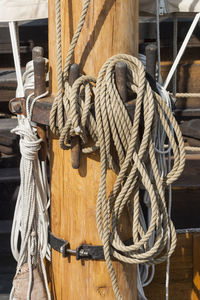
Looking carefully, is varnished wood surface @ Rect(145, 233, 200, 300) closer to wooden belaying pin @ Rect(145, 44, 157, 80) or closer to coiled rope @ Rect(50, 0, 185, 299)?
coiled rope @ Rect(50, 0, 185, 299)

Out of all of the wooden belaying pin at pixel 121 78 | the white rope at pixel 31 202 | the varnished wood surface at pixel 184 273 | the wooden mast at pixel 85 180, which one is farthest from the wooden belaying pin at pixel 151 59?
the varnished wood surface at pixel 184 273

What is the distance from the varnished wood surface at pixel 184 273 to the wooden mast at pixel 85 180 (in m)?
0.75

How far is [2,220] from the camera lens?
11.8ft

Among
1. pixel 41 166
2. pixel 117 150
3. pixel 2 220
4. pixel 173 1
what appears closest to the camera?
pixel 117 150

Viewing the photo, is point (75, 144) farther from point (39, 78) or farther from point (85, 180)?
point (39, 78)

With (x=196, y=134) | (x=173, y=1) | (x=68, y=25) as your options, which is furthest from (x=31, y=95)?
(x=196, y=134)

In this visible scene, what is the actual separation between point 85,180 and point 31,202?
32cm

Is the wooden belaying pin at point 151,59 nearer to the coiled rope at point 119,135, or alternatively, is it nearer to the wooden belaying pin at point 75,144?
the coiled rope at point 119,135

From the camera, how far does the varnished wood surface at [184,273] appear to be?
8.86ft

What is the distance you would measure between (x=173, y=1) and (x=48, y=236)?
1179 mm

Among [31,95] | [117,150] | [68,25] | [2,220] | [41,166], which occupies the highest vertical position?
[68,25]

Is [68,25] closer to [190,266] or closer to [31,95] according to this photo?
[31,95]

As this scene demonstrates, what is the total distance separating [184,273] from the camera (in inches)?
108

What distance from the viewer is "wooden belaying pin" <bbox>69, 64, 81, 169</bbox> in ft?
5.61
